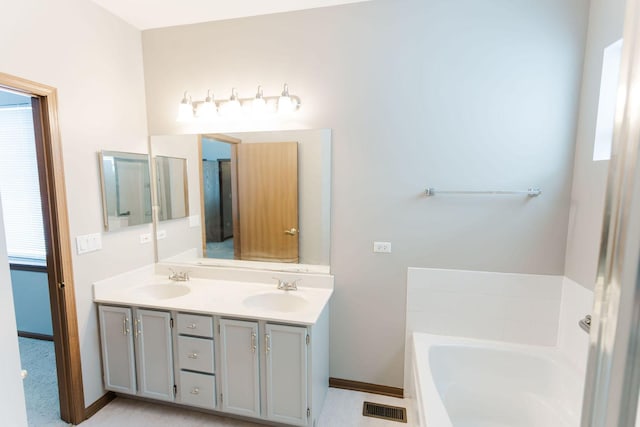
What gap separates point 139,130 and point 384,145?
200cm

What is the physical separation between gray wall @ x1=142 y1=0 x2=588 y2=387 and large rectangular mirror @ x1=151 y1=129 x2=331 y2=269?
12 cm

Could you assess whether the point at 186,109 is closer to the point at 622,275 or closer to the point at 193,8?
the point at 193,8

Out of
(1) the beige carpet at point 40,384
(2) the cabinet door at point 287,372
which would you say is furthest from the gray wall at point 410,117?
(1) the beige carpet at point 40,384

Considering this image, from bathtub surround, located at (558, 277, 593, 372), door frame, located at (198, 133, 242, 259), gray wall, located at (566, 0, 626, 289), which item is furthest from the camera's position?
door frame, located at (198, 133, 242, 259)

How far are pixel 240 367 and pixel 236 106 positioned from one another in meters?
1.88

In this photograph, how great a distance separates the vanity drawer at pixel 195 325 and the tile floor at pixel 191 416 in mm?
629

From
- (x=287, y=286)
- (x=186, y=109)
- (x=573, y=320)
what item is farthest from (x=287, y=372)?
(x=186, y=109)

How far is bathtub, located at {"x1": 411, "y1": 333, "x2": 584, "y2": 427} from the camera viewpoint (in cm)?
182

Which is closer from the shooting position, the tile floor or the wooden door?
the tile floor

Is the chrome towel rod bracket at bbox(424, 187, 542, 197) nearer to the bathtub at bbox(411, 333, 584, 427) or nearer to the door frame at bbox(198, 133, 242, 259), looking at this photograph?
the bathtub at bbox(411, 333, 584, 427)

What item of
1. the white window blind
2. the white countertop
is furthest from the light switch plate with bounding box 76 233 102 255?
the white window blind

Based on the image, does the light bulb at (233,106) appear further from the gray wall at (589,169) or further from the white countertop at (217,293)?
the gray wall at (589,169)

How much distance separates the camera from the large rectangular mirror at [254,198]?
2.32m

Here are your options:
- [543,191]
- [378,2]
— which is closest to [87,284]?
[378,2]
